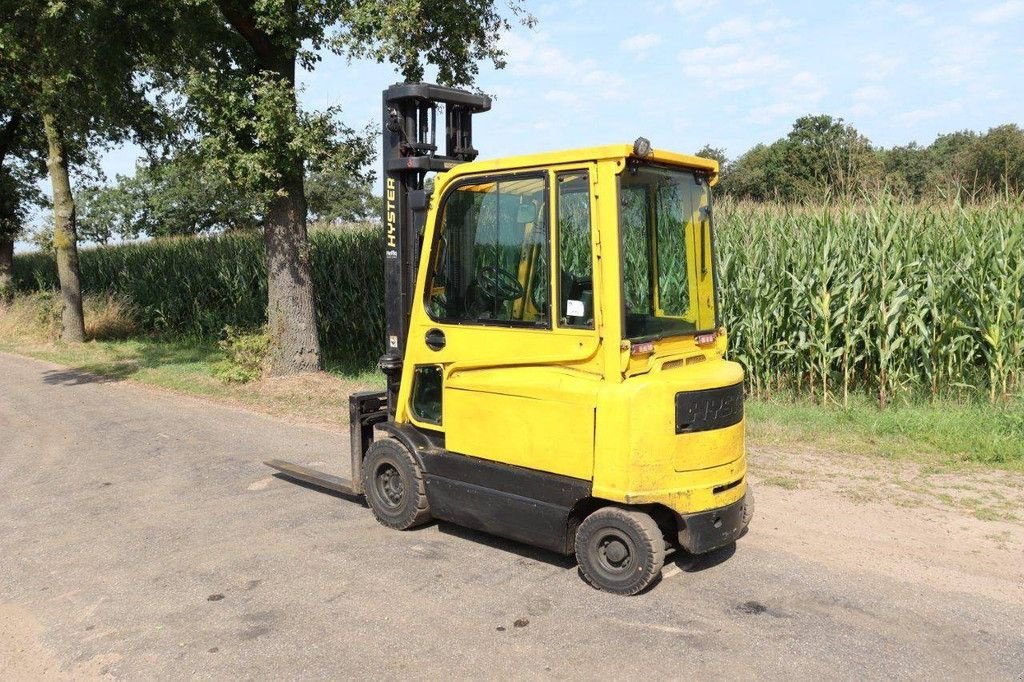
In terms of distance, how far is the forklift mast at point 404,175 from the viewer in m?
6.09

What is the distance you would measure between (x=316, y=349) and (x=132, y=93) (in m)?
5.24

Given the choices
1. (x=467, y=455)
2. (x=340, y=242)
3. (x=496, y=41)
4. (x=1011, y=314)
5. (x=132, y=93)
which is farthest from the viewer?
(x=340, y=242)

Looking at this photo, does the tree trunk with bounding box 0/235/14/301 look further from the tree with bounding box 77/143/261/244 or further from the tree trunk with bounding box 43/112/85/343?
the tree with bounding box 77/143/261/244

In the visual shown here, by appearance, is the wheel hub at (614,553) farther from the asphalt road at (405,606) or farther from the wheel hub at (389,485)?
the wheel hub at (389,485)

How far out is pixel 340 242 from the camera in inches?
663

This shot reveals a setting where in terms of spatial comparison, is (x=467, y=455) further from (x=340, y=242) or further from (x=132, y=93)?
(x=340, y=242)

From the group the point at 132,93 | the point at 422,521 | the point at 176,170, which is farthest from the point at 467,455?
the point at 132,93

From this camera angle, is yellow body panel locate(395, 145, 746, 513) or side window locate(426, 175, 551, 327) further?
side window locate(426, 175, 551, 327)

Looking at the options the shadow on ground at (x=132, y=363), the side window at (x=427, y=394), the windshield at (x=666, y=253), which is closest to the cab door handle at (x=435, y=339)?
the side window at (x=427, y=394)

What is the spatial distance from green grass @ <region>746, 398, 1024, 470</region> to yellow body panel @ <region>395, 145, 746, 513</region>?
3571mm

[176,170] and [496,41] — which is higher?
[496,41]

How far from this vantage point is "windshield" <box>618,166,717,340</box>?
4.89 m

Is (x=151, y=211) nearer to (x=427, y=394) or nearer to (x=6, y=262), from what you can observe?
(x=6, y=262)

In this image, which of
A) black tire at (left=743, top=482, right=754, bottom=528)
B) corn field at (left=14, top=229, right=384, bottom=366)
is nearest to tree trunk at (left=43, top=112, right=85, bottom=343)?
corn field at (left=14, top=229, right=384, bottom=366)
